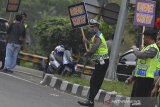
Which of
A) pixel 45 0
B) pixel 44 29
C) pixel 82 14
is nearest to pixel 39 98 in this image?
pixel 82 14

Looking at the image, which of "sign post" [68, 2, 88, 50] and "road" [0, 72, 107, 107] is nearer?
"road" [0, 72, 107, 107]

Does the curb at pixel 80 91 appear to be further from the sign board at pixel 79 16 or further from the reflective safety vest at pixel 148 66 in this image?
the reflective safety vest at pixel 148 66

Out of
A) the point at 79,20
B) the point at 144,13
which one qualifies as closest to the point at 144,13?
the point at 144,13

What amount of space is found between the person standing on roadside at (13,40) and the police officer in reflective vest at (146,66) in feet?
22.1

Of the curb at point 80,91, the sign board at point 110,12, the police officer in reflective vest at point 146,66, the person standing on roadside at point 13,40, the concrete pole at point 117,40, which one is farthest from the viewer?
the sign board at point 110,12

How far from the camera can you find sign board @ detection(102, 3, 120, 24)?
54.0ft

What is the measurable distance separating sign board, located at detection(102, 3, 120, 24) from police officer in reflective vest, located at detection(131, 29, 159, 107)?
7.88 metres

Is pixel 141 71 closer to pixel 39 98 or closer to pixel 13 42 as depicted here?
pixel 39 98

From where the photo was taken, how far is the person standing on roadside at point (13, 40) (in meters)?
14.8

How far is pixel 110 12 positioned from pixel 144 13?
15.6 feet

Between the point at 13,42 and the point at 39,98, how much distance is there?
433cm

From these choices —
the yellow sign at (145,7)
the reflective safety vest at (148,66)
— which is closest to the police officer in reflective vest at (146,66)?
the reflective safety vest at (148,66)

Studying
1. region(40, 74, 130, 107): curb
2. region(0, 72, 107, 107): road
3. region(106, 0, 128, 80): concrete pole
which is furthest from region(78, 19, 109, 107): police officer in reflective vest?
region(106, 0, 128, 80): concrete pole

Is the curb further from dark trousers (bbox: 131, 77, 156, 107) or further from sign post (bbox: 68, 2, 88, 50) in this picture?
dark trousers (bbox: 131, 77, 156, 107)
